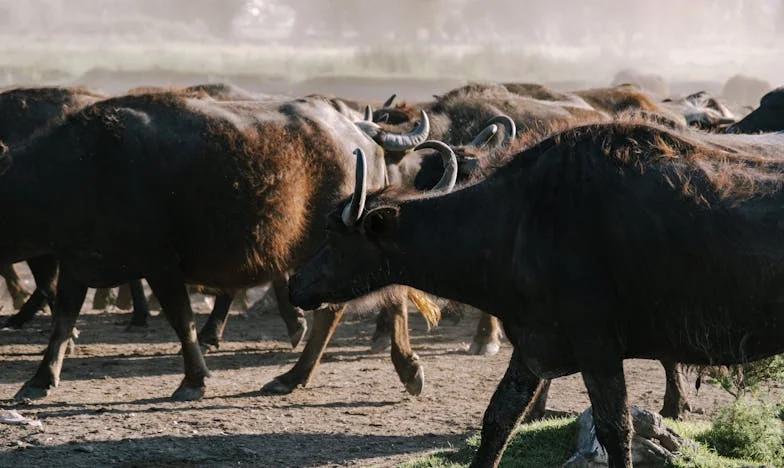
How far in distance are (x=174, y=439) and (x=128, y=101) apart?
2877 millimetres

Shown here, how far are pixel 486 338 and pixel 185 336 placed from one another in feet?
11.3

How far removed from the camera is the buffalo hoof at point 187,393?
30.9ft

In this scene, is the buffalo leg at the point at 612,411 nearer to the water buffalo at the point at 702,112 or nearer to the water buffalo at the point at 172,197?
the water buffalo at the point at 172,197

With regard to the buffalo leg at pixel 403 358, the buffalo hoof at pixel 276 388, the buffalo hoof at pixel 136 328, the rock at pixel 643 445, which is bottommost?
the buffalo hoof at pixel 136 328

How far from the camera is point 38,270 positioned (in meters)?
12.4

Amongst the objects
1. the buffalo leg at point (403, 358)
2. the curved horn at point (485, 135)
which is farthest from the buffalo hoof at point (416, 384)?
the curved horn at point (485, 135)

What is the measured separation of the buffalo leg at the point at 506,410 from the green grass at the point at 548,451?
55 centimetres

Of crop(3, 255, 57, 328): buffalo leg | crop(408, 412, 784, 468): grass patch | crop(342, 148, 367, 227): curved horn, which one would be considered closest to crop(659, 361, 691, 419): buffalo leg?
crop(408, 412, 784, 468): grass patch

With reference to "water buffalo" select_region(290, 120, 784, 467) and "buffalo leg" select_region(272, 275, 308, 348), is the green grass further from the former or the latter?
"buffalo leg" select_region(272, 275, 308, 348)

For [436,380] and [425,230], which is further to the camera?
[436,380]

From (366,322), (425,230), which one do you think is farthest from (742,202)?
(366,322)

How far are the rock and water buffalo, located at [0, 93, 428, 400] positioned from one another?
318 centimetres

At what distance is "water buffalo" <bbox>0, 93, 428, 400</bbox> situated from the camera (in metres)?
9.30

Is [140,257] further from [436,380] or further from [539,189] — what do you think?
[539,189]
